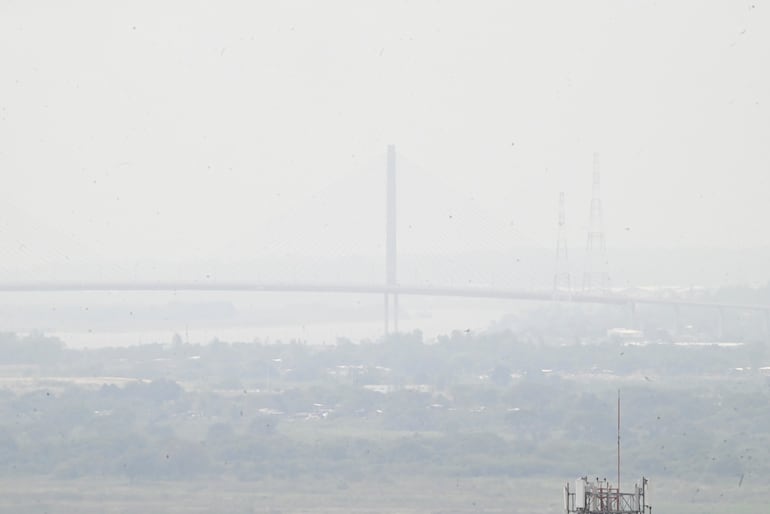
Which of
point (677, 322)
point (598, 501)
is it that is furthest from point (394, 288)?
point (598, 501)

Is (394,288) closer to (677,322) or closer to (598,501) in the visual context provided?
(677,322)

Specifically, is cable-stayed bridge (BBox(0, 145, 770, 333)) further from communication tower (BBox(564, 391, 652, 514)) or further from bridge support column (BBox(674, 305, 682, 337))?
communication tower (BBox(564, 391, 652, 514))

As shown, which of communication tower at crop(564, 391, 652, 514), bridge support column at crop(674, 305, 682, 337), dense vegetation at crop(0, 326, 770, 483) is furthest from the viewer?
bridge support column at crop(674, 305, 682, 337)

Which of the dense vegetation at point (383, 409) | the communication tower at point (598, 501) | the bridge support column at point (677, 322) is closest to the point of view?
the communication tower at point (598, 501)

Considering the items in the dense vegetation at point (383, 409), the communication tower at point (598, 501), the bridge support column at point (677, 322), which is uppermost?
the bridge support column at point (677, 322)

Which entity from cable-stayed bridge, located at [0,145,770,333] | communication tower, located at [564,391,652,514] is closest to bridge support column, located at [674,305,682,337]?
cable-stayed bridge, located at [0,145,770,333]

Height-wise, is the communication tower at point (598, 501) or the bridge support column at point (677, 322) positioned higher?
the bridge support column at point (677, 322)

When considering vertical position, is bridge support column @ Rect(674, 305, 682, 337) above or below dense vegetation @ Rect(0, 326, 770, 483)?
above

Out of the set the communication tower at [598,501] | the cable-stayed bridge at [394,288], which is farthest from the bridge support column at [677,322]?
the communication tower at [598,501]

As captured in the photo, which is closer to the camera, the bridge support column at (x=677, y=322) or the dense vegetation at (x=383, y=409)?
the dense vegetation at (x=383, y=409)

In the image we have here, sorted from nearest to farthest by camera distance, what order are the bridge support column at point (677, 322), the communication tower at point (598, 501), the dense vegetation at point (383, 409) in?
the communication tower at point (598, 501)
the dense vegetation at point (383, 409)
the bridge support column at point (677, 322)

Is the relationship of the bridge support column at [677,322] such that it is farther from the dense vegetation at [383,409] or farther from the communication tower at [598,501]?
the communication tower at [598,501]

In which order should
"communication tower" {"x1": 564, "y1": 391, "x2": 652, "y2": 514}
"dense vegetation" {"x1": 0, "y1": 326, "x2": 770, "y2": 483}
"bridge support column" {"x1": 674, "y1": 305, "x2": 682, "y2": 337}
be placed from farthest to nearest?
"bridge support column" {"x1": 674, "y1": 305, "x2": 682, "y2": 337} < "dense vegetation" {"x1": 0, "y1": 326, "x2": 770, "y2": 483} < "communication tower" {"x1": 564, "y1": 391, "x2": 652, "y2": 514}

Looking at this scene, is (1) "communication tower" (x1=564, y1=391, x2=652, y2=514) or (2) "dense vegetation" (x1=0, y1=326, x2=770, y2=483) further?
(2) "dense vegetation" (x1=0, y1=326, x2=770, y2=483)
